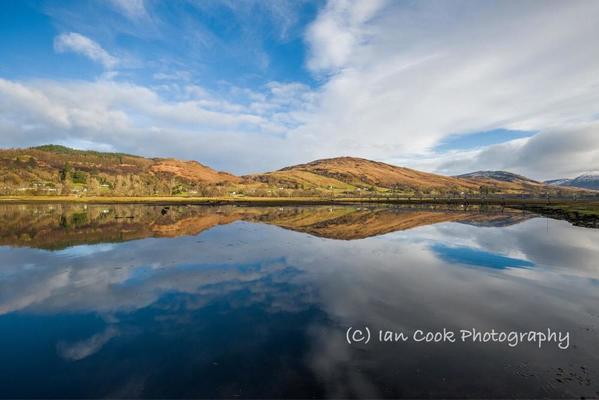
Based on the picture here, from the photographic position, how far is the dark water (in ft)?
30.3

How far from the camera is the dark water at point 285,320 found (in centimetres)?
923

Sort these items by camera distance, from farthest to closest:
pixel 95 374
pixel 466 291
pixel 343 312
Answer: pixel 466 291 → pixel 343 312 → pixel 95 374

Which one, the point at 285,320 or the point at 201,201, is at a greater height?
the point at 201,201

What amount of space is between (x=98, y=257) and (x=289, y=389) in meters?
24.1

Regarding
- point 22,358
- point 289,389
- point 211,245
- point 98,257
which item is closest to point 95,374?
point 22,358

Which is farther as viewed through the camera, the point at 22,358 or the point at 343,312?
the point at 343,312

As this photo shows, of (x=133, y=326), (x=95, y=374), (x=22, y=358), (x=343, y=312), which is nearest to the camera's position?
(x=95, y=374)

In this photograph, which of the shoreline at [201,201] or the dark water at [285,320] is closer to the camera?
the dark water at [285,320]

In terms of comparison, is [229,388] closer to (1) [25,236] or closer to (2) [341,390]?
(2) [341,390]

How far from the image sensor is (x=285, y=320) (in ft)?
45.0

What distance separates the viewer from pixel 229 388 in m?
8.90

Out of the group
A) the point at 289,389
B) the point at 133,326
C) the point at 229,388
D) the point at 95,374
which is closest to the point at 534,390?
the point at 289,389

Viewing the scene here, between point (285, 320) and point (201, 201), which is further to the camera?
point (201, 201)

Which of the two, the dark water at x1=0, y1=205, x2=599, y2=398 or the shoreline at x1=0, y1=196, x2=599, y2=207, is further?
the shoreline at x1=0, y1=196, x2=599, y2=207
